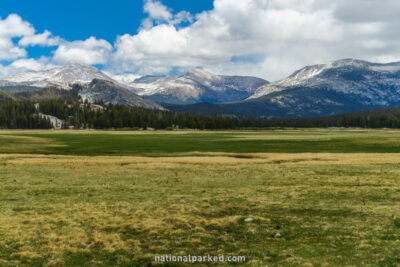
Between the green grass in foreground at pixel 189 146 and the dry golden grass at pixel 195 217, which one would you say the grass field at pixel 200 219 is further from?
the green grass in foreground at pixel 189 146

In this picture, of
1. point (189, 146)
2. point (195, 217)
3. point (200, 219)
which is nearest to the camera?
point (200, 219)

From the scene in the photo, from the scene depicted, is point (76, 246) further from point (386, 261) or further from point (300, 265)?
point (386, 261)

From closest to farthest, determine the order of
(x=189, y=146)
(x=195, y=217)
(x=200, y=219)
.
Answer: (x=200, y=219) < (x=195, y=217) < (x=189, y=146)

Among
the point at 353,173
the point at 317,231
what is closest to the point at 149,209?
the point at 317,231

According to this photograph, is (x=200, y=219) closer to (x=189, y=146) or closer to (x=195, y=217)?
(x=195, y=217)

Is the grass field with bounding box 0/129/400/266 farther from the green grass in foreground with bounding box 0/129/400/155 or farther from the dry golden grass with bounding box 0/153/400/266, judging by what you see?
the green grass in foreground with bounding box 0/129/400/155

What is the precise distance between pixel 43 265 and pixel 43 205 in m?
13.4

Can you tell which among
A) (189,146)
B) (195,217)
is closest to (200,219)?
(195,217)

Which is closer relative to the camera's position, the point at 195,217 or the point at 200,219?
the point at 200,219

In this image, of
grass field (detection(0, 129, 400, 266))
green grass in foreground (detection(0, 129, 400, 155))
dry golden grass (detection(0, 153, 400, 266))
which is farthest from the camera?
green grass in foreground (detection(0, 129, 400, 155))

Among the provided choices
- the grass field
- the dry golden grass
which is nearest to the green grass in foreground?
the dry golden grass

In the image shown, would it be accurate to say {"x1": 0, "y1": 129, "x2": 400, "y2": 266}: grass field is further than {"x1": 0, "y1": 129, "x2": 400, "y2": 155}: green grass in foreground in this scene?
No

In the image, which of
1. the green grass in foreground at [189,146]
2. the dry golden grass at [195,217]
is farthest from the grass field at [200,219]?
the green grass in foreground at [189,146]

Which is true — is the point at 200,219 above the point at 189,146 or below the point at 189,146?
below
